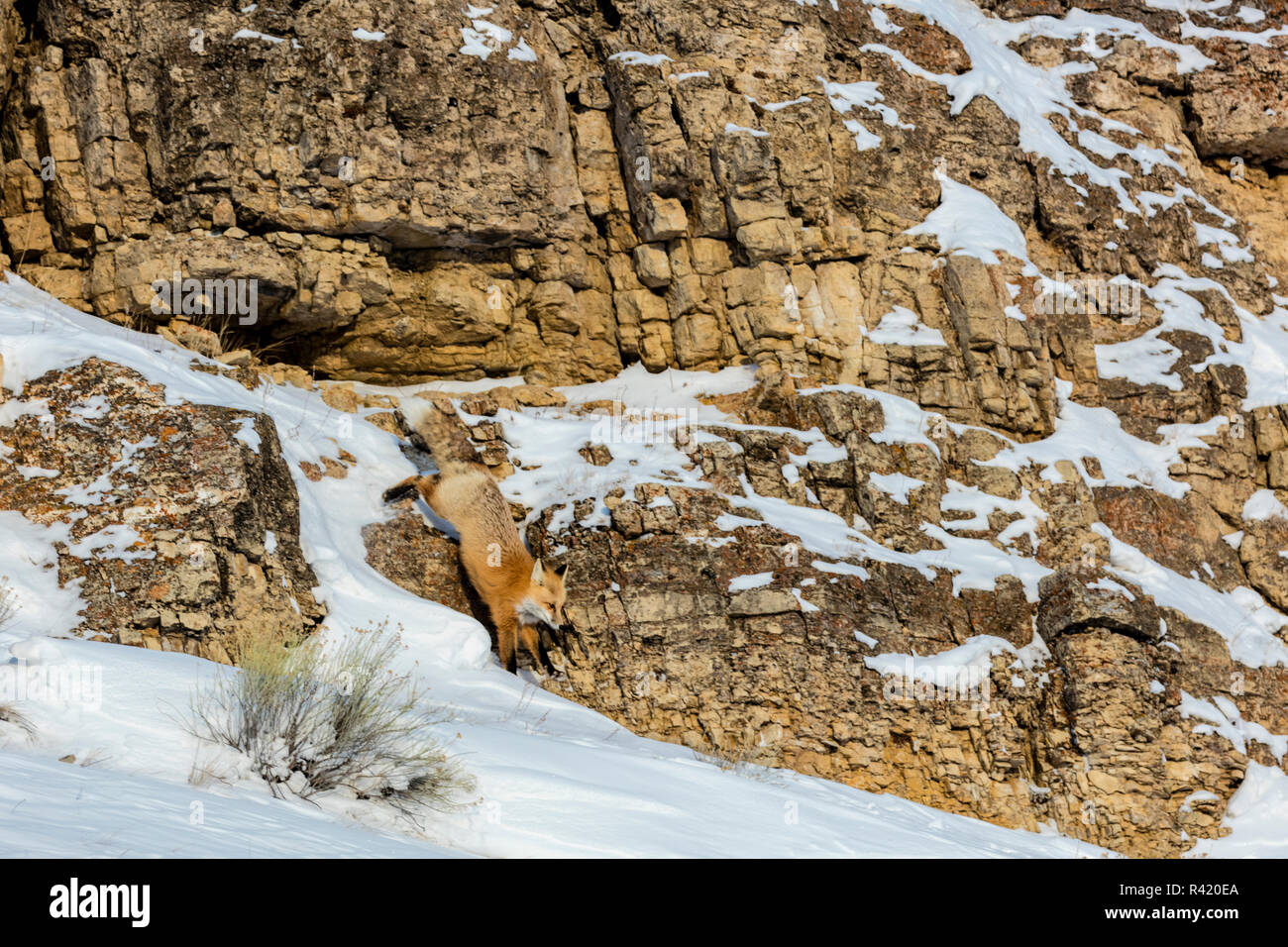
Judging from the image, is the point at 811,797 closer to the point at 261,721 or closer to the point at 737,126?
the point at 261,721

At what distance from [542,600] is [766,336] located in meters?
6.10

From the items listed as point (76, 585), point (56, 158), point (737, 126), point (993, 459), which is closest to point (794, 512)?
point (993, 459)

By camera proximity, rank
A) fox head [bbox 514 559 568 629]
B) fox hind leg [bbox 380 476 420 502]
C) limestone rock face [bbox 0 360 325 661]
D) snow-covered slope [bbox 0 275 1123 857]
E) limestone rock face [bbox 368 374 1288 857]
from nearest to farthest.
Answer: snow-covered slope [bbox 0 275 1123 857] < limestone rock face [bbox 0 360 325 661] < fox head [bbox 514 559 568 629] < limestone rock face [bbox 368 374 1288 857] < fox hind leg [bbox 380 476 420 502]

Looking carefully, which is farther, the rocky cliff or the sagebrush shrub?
the rocky cliff

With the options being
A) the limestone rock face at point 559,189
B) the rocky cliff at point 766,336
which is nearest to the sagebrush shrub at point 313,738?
the rocky cliff at point 766,336

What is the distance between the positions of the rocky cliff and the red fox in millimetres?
397

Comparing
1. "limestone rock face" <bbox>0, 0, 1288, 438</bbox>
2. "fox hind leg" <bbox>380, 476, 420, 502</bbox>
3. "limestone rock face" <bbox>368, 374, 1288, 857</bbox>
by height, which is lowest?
"limestone rock face" <bbox>368, 374, 1288, 857</bbox>

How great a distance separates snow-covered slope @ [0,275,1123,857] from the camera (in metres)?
4.26

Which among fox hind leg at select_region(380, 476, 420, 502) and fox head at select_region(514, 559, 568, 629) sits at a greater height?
fox hind leg at select_region(380, 476, 420, 502)

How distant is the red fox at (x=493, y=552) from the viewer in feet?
34.7

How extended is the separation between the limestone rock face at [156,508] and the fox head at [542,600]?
1.98 metres

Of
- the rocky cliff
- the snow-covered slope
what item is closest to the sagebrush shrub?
the snow-covered slope

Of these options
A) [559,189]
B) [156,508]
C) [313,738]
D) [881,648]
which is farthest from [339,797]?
[559,189]

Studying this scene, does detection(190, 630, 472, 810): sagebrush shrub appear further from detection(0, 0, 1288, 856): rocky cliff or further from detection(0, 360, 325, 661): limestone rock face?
detection(0, 0, 1288, 856): rocky cliff
